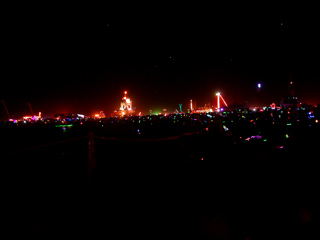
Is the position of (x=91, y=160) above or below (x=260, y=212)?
above

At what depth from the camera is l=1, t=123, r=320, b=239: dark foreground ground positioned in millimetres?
3096

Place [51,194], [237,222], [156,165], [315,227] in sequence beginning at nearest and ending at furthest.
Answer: [315,227] < [237,222] < [51,194] < [156,165]

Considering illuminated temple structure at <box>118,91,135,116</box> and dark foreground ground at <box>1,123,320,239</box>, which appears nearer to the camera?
dark foreground ground at <box>1,123,320,239</box>

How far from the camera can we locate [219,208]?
3.60m

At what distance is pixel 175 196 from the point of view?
413 centimetres

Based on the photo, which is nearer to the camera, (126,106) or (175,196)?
(175,196)

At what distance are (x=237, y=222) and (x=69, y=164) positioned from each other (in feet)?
17.9

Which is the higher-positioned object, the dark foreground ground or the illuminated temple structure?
the illuminated temple structure

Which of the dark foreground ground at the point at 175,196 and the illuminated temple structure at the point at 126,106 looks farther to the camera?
the illuminated temple structure at the point at 126,106

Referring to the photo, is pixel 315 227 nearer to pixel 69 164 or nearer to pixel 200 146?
pixel 200 146

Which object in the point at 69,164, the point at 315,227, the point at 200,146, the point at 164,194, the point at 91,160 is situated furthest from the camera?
the point at 200,146

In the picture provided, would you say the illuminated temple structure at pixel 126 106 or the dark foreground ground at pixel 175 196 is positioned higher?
the illuminated temple structure at pixel 126 106

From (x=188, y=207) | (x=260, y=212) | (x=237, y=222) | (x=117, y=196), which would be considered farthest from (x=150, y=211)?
(x=260, y=212)

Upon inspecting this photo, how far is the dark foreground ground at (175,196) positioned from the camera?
3096 millimetres
